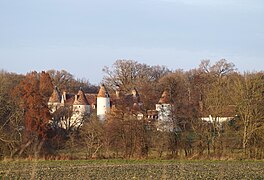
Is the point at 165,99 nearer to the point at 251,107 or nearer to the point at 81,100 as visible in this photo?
the point at 251,107

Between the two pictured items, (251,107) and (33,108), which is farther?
(33,108)

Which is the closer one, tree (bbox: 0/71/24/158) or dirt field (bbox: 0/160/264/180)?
dirt field (bbox: 0/160/264/180)

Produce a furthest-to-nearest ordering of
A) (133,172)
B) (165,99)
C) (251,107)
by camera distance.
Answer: (165,99)
(251,107)
(133,172)

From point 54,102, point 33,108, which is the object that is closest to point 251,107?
point 33,108

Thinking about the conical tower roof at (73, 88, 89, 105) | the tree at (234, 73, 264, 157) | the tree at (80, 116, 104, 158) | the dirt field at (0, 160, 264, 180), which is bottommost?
the dirt field at (0, 160, 264, 180)

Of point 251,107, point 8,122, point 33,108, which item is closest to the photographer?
point 251,107

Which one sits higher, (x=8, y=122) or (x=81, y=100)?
(x=81, y=100)

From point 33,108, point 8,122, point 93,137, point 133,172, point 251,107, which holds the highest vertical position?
point 33,108

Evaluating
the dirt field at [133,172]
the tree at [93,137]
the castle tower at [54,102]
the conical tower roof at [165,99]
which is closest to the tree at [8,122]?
the castle tower at [54,102]

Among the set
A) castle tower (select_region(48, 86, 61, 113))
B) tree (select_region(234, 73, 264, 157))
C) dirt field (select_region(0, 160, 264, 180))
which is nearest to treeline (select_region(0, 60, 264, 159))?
tree (select_region(234, 73, 264, 157))

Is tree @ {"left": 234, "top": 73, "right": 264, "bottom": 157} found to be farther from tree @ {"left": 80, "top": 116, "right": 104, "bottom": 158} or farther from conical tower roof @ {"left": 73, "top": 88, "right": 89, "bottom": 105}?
conical tower roof @ {"left": 73, "top": 88, "right": 89, "bottom": 105}

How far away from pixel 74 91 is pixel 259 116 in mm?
56502

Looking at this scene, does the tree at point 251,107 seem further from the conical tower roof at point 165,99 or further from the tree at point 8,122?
the tree at point 8,122

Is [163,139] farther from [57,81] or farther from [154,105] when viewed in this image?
[57,81]
